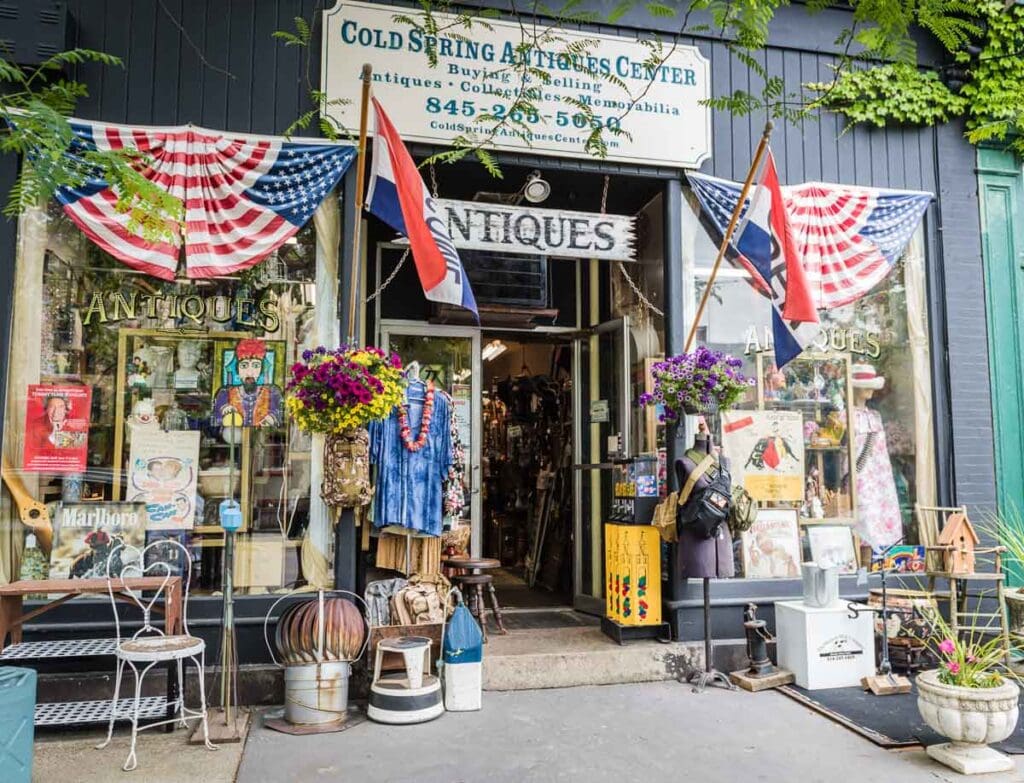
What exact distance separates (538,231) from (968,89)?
4.20 meters

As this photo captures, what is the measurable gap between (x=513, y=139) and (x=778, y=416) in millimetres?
3151

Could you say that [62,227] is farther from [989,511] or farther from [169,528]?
[989,511]

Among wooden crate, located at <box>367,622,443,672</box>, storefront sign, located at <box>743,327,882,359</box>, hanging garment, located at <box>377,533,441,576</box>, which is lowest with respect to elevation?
wooden crate, located at <box>367,622,443,672</box>

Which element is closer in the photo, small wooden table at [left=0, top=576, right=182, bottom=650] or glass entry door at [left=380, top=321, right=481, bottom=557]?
small wooden table at [left=0, top=576, right=182, bottom=650]

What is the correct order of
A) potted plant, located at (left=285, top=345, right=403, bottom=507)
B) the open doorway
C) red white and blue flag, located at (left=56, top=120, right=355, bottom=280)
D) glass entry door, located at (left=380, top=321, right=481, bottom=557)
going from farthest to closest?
the open doorway < glass entry door, located at (left=380, top=321, right=481, bottom=557) < red white and blue flag, located at (left=56, top=120, right=355, bottom=280) < potted plant, located at (left=285, top=345, right=403, bottom=507)

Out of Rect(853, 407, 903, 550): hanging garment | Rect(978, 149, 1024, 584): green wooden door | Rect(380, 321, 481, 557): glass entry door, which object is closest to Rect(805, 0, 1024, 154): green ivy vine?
Rect(978, 149, 1024, 584): green wooden door

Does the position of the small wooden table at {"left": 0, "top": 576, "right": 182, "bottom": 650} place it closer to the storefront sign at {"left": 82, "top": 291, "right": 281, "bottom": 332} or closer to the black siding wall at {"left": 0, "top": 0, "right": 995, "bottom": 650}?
the black siding wall at {"left": 0, "top": 0, "right": 995, "bottom": 650}

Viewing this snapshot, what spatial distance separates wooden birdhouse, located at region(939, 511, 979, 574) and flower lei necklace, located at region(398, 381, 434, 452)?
412 centimetres

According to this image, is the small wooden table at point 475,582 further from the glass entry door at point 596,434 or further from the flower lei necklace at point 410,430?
the glass entry door at point 596,434

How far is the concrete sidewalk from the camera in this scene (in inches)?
162

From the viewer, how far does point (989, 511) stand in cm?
675

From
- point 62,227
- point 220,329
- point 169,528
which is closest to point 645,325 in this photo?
point 220,329

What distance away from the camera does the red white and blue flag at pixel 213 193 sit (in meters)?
5.37

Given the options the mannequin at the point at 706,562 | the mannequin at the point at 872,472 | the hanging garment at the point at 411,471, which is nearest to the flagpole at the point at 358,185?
the hanging garment at the point at 411,471
